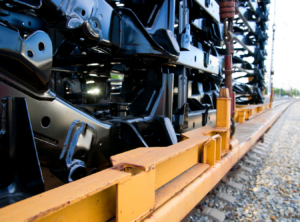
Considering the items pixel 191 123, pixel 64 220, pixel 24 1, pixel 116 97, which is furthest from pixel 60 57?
pixel 116 97

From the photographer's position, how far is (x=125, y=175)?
0.86 metres

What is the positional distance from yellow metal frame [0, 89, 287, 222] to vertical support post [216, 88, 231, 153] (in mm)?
431

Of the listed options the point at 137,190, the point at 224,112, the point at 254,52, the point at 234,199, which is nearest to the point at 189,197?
the point at 137,190

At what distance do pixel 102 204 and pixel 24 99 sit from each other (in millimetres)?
593

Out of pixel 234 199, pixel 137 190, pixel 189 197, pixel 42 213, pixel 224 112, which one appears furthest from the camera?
pixel 224 112

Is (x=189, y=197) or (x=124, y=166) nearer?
(x=124, y=166)

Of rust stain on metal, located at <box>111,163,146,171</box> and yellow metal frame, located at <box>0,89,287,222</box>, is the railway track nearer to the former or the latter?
yellow metal frame, located at <box>0,89,287,222</box>

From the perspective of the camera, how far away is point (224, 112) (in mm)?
2182

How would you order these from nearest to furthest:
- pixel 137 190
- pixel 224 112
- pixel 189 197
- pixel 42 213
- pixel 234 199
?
1. pixel 42 213
2. pixel 137 190
3. pixel 189 197
4. pixel 234 199
5. pixel 224 112

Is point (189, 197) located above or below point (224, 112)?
below

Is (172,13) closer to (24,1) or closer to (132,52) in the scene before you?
(132,52)

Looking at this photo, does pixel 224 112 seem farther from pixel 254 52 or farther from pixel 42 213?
pixel 254 52

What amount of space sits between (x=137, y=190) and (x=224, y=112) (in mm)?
1501

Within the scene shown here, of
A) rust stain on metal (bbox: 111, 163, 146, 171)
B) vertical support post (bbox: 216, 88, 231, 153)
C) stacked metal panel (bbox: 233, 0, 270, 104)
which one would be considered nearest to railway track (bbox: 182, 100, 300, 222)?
vertical support post (bbox: 216, 88, 231, 153)
